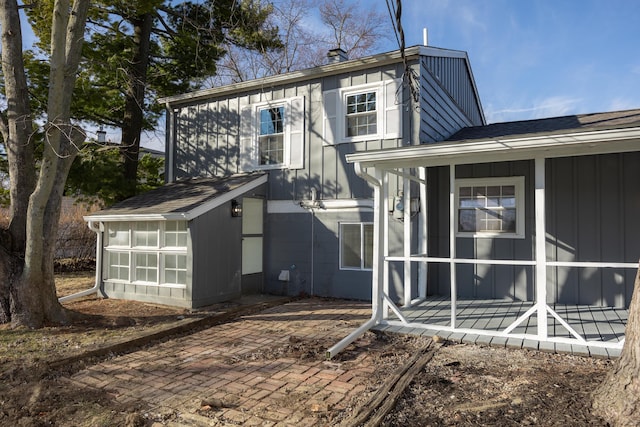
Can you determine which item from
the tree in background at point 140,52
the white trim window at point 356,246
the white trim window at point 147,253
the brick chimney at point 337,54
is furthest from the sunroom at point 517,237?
the tree in background at point 140,52

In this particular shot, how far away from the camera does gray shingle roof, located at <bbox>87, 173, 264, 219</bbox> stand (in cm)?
785

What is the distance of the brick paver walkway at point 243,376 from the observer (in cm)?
346

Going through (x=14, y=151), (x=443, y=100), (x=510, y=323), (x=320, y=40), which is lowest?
(x=510, y=323)

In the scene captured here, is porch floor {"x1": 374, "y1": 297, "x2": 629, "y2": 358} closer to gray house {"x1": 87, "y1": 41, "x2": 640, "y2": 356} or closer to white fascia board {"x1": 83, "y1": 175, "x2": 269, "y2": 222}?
Answer: gray house {"x1": 87, "y1": 41, "x2": 640, "y2": 356}

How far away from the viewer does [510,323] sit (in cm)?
575

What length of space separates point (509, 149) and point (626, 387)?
Answer: 9.29 feet

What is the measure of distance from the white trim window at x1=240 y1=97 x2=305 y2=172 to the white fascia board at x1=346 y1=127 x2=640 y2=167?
3.27 m

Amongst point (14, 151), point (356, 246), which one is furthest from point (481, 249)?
point (14, 151)

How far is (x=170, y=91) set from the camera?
13.2 metres

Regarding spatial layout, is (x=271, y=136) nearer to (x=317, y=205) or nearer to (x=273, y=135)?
(x=273, y=135)

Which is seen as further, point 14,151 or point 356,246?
point 356,246

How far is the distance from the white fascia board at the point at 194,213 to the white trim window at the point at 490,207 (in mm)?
4105

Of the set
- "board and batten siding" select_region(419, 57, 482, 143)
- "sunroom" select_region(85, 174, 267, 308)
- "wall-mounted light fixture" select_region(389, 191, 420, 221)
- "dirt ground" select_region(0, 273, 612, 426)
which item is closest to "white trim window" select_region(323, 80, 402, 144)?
"board and batten siding" select_region(419, 57, 482, 143)

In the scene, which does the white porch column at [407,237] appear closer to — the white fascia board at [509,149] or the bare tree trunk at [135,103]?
the white fascia board at [509,149]
